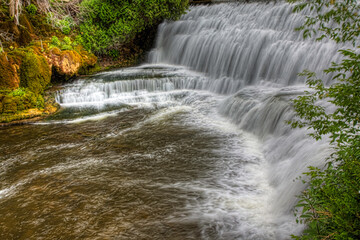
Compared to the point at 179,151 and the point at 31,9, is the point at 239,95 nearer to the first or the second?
the point at 179,151

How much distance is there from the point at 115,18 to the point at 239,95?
33.2 feet

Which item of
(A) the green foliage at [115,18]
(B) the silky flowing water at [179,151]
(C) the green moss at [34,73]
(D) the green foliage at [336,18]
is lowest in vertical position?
(B) the silky flowing water at [179,151]

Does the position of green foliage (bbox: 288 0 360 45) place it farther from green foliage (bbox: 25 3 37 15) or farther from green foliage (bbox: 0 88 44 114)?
green foliage (bbox: 25 3 37 15)

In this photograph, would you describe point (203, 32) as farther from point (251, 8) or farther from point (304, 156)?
point (304, 156)

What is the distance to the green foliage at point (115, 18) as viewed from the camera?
1556cm

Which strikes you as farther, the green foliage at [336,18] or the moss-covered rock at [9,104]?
the moss-covered rock at [9,104]

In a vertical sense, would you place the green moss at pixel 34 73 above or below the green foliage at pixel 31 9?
below

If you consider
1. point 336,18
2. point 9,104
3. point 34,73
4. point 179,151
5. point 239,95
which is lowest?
point 179,151

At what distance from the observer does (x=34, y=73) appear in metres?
10.7

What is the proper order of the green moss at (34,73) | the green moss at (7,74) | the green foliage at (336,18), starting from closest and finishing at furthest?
the green foliage at (336,18), the green moss at (7,74), the green moss at (34,73)

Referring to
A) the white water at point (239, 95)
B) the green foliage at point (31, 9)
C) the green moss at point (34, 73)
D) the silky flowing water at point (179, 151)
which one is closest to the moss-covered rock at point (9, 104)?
the silky flowing water at point (179, 151)

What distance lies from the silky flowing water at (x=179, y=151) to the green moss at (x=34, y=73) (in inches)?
40.1

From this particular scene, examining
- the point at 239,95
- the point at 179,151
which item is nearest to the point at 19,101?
the point at 179,151

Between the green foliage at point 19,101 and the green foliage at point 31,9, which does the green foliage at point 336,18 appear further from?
the green foliage at point 31,9
